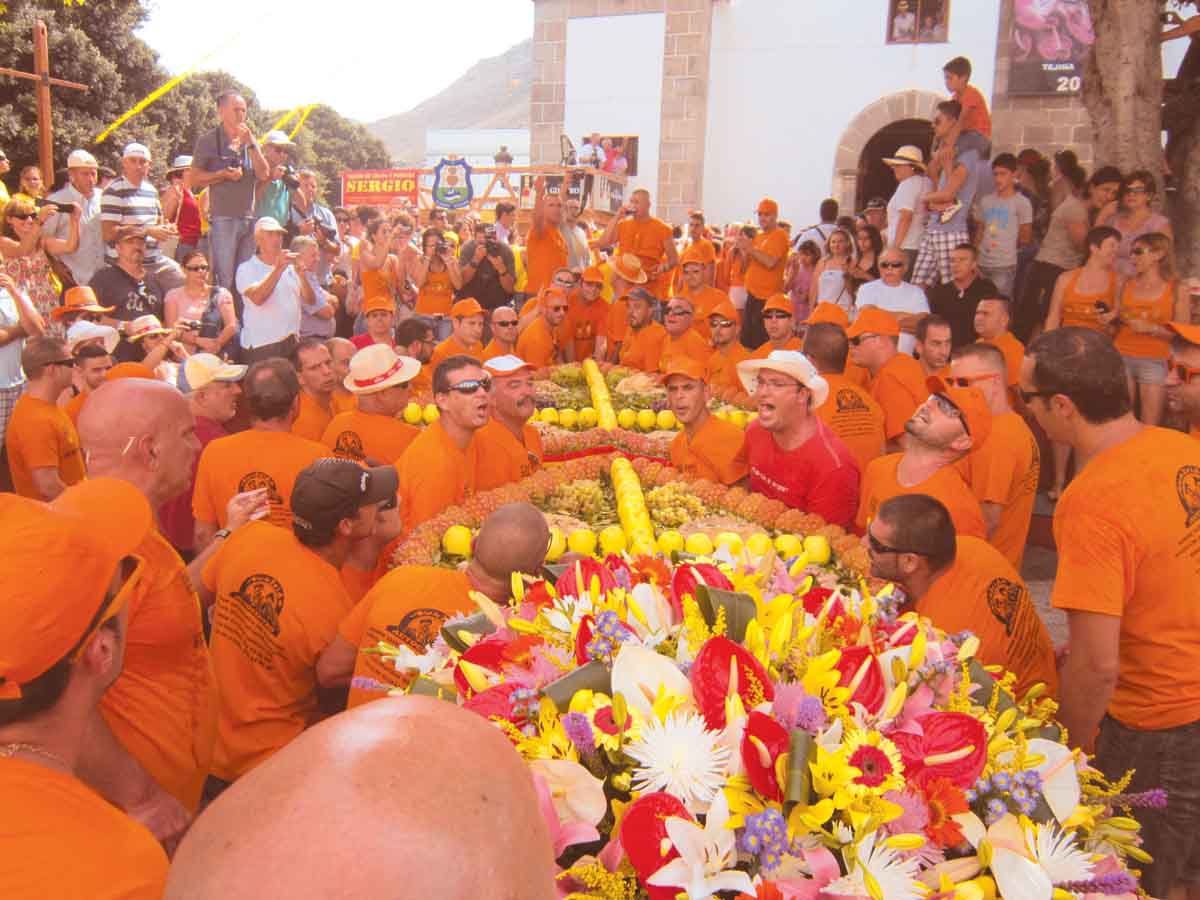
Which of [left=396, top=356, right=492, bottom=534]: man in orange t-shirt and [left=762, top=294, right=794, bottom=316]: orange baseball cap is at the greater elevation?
[left=762, top=294, right=794, bottom=316]: orange baseball cap

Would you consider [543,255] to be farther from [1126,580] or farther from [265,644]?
[1126,580]

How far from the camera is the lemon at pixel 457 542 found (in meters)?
4.19

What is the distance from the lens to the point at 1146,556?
3.05m

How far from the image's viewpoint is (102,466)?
337 centimetres

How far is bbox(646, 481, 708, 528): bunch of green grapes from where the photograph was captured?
15.1 feet

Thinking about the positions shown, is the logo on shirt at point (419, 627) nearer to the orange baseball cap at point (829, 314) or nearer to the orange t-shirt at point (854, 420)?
the orange t-shirt at point (854, 420)

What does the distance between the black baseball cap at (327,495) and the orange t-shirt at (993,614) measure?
6.81 feet

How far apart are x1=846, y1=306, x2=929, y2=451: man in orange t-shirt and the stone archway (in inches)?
497

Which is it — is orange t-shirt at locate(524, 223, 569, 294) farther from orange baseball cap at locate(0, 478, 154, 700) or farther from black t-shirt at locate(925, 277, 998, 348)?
orange baseball cap at locate(0, 478, 154, 700)

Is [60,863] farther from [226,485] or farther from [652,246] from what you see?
[652,246]

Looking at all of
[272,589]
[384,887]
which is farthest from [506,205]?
[384,887]

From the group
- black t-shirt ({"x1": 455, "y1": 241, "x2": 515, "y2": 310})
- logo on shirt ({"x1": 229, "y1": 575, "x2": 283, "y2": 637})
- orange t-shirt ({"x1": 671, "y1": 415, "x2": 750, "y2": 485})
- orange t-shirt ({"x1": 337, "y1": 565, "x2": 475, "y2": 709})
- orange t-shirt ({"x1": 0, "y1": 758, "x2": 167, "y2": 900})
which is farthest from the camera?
black t-shirt ({"x1": 455, "y1": 241, "x2": 515, "y2": 310})

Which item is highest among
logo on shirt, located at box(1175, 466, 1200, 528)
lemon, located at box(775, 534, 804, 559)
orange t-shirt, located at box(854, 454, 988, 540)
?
logo on shirt, located at box(1175, 466, 1200, 528)

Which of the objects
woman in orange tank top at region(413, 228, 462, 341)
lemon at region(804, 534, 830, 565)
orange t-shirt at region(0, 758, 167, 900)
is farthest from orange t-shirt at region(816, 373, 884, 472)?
woman in orange tank top at region(413, 228, 462, 341)
